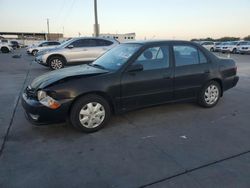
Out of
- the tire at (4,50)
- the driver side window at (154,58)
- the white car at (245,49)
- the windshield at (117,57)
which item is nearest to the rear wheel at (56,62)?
the windshield at (117,57)

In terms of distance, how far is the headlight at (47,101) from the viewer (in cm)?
362

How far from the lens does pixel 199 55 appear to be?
4934 millimetres

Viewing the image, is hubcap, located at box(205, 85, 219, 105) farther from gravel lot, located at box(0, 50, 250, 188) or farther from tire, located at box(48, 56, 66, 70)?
tire, located at box(48, 56, 66, 70)

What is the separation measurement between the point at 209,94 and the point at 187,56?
104 centimetres

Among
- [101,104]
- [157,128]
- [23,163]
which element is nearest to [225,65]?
[157,128]

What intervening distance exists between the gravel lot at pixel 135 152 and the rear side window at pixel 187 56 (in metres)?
1.07

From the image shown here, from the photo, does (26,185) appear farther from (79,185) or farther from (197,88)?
(197,88)

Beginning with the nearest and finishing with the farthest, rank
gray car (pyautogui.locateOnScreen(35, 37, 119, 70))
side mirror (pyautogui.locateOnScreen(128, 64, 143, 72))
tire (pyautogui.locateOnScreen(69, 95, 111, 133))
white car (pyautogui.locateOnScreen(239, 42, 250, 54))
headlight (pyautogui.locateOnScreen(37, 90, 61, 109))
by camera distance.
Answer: headlight (pyautogui.locateOnScreen(37, 90, 61, 109))
tire (pyautogui.locateOnScreen(69, 95, 111, 133))
side mirror (pyautogui.locateOnScreen(128, 64, 143, 72))
gray car (pyautogui.locateOnScreen(35, 37, 119, 70))
white car (pyautogui.locateOnScreen(239, 42, 250, 54))

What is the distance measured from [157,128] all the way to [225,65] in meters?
2.45

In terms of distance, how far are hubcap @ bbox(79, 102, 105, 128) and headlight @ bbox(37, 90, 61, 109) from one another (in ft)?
1.41

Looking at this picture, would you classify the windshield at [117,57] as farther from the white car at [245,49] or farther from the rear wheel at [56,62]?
the white car at [245,49]

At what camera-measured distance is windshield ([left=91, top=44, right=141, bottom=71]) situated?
4.24m

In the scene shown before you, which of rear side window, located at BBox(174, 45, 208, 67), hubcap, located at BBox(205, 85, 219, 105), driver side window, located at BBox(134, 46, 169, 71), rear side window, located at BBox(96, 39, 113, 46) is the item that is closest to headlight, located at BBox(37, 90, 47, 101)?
driver side window, located at BBox(134, 46, 169, 71)

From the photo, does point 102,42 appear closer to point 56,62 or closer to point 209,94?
point 56,62
